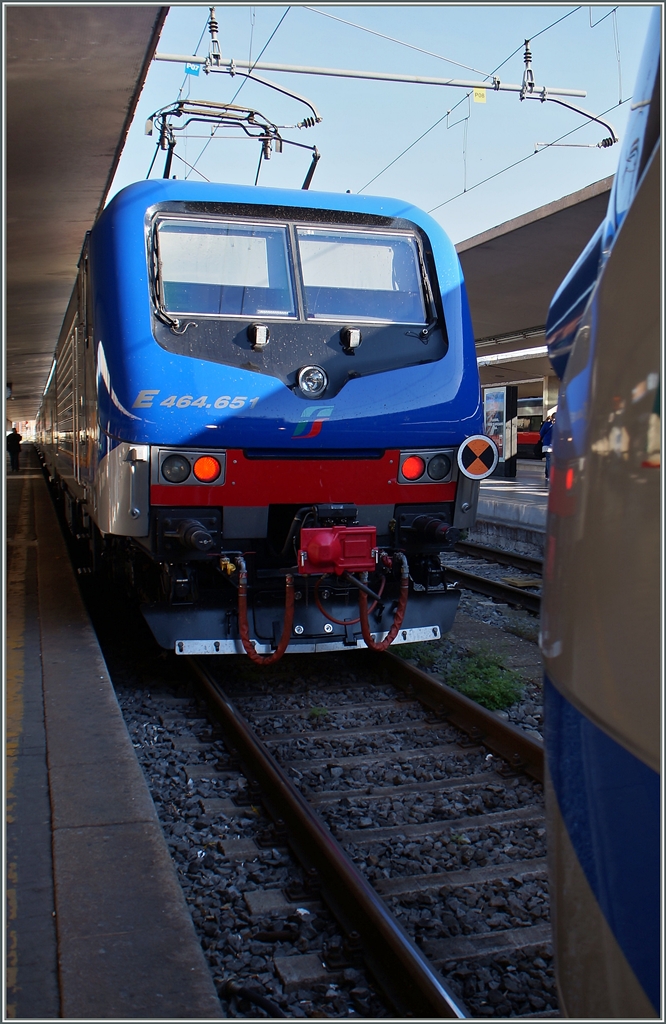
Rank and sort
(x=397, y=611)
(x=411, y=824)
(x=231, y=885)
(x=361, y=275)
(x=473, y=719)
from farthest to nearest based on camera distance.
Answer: (x=361, y=275), (x=397, y=611), (x=473, y=719), (x=411, y=824), (x=231, y=885)

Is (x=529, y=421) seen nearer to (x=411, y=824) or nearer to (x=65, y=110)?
(x=65, y=110)

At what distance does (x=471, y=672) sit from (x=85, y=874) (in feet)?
10.6

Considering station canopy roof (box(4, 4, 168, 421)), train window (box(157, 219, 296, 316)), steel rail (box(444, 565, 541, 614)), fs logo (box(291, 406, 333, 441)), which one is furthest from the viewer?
steel rail (box(444, 565, 541, 614))

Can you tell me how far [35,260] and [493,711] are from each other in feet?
52.3

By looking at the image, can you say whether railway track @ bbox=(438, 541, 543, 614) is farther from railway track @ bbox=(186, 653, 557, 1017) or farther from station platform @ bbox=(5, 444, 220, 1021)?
station platform @ bbox=(5, 444, 220, 1021)

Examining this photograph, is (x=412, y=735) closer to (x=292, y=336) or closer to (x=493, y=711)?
(x=493, y=711)

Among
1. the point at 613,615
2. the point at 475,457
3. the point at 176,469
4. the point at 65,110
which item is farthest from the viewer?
the point at 65,110

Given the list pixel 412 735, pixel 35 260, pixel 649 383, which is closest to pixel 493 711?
pixel 412 735

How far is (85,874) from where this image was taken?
291cm

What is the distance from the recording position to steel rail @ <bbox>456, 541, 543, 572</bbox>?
33.5 feet

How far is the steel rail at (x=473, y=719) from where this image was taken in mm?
4176

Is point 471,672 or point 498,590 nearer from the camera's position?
point 471,672

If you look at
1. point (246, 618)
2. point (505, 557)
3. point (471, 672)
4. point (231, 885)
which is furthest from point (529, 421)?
point (231, 885)

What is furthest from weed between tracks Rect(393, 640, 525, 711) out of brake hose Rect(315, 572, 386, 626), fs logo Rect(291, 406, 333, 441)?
fs logo Rect(291, 406, 333, 441)
